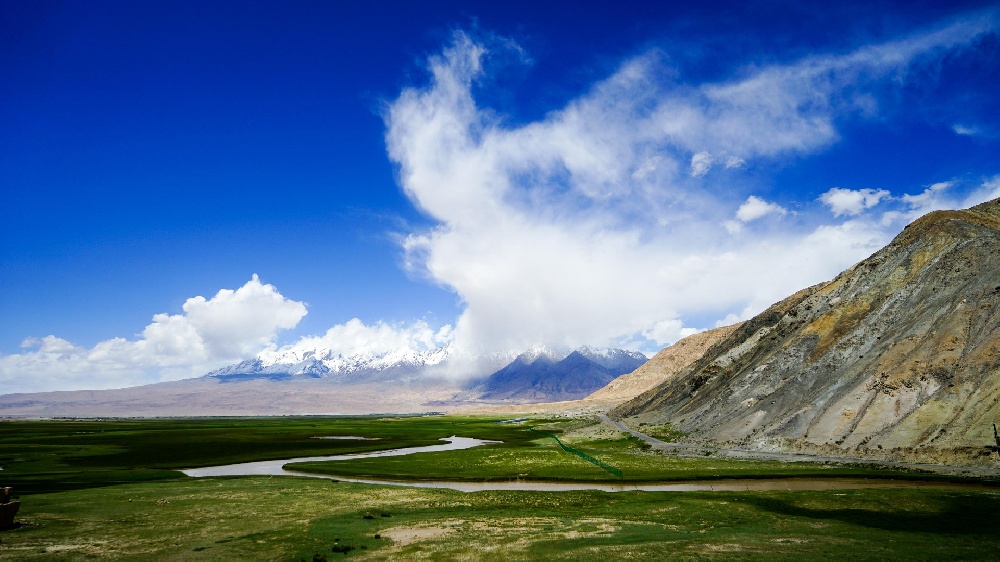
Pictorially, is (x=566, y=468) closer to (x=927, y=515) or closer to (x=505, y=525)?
(x=505, y=525)

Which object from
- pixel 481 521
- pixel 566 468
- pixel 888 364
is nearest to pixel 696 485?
pixel 566 468

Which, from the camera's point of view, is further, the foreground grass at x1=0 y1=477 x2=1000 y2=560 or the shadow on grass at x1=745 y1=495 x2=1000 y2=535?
the shadow on grass at x1=745 y1=495 x2=1000 y2=535

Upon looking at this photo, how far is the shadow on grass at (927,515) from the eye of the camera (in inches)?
1070

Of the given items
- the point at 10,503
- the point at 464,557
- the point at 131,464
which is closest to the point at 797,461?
the point at 464,557

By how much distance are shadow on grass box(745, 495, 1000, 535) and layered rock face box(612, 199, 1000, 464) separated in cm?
2105

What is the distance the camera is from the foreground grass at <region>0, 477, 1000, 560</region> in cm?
2412

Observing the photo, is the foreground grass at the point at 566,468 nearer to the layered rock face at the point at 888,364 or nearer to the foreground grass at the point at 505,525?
the layered rock face at the point at 888,364

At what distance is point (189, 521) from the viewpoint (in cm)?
3238

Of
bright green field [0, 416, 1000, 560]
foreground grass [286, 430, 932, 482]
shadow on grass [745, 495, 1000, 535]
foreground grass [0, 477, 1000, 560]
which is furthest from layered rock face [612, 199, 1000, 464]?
foreground grass [0, 477, 1000, 560]

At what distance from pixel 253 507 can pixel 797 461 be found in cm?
5667

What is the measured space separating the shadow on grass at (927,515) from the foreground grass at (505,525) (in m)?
0.09

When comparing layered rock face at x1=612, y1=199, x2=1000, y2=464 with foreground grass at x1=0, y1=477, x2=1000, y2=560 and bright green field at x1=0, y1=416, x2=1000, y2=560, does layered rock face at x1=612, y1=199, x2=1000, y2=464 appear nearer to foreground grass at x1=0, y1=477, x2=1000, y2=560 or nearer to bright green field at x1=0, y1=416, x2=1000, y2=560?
bright green field at x1=0, y1=416, x2=1000, y2=560

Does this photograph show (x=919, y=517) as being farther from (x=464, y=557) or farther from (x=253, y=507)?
(x=253, y=507)

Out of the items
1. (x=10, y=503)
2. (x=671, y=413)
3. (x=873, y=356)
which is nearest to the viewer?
(x=10, y=503)
